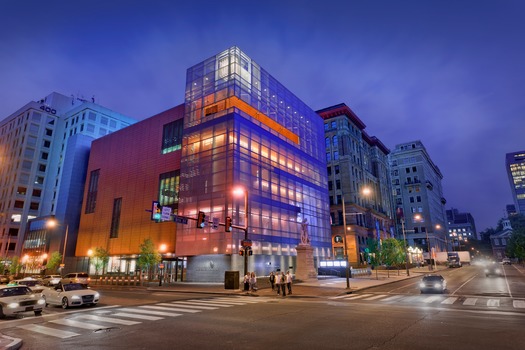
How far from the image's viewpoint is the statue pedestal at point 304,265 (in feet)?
129

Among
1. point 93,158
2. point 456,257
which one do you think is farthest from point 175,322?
point 456,257

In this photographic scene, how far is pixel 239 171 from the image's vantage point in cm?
4381

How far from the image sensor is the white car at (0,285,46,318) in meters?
15.9

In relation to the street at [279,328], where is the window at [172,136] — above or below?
above

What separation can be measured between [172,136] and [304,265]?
33.2 meters

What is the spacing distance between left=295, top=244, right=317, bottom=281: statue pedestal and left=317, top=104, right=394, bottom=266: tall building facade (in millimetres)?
33734

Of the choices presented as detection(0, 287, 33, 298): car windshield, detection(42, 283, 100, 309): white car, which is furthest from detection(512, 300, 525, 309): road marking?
detection(0, 287, 33, 298): car windshield

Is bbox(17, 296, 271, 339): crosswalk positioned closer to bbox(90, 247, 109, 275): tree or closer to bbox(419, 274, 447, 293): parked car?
bbox(419, 274, 447, 293): parked car

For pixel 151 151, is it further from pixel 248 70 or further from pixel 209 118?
pixel 248 70

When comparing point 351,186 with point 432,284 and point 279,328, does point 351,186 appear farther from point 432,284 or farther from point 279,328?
point 279,328

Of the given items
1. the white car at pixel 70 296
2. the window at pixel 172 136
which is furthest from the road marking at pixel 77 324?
the window at pixel 172 136

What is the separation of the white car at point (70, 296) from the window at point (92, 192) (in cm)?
5234

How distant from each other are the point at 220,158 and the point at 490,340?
126 ft

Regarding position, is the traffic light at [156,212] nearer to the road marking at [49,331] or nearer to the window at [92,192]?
the road marking at [49,331]
